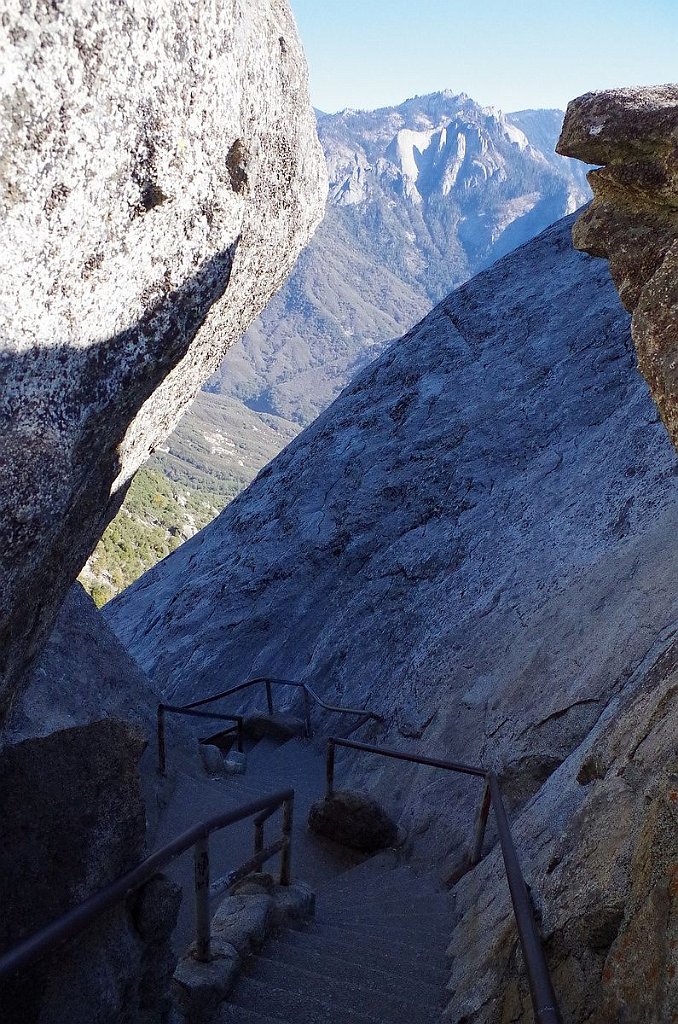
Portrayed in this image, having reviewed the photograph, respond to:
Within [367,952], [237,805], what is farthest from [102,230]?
[237,805]

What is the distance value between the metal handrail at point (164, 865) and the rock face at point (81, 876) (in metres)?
0.21

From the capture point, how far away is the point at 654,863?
284 centimetres

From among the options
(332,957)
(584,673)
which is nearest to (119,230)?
(332,957)

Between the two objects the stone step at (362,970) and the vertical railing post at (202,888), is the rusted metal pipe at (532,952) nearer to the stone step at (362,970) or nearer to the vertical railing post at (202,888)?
the stone step at (362,970)

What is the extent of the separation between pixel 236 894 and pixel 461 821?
2.63 m

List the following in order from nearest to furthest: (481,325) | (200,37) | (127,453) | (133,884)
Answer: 1. (133,884)
2. (200,37)
3. (127,453)
4. (481,325)

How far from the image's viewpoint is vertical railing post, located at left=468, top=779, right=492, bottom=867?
5.77 meters

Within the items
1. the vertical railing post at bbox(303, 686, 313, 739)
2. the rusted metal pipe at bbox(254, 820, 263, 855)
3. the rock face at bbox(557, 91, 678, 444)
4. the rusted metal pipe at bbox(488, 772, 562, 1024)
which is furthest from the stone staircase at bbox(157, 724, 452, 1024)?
the rock face at bbox(557, 91, 678, 444)

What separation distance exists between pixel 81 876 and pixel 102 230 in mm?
2806

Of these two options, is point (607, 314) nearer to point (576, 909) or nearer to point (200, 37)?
point (200, 37)

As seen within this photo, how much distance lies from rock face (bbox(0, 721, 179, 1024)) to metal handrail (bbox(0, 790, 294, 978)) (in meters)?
0.21

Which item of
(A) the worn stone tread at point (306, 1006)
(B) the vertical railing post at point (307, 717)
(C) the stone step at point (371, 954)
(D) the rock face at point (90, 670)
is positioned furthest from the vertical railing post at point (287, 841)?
(B) the vertical railing post at point (307, 717)

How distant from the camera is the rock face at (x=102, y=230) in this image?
322 centimetres

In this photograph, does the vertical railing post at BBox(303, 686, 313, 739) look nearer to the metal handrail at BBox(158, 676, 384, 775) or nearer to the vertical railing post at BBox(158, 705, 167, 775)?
the metal handrail at BBox(158, 676, 384, 775)
